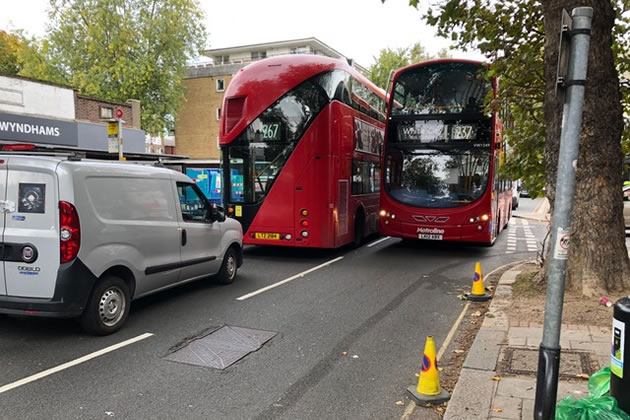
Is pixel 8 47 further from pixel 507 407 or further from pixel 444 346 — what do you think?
pixel 507 407

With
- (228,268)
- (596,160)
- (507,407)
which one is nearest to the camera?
(507,407)

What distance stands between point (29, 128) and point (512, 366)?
1782cm

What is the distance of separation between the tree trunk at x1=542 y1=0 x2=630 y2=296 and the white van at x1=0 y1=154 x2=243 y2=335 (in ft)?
18.5

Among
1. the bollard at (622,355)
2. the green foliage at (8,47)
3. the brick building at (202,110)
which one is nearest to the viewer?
the bollard at (622,355)

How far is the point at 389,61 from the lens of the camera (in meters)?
38.1

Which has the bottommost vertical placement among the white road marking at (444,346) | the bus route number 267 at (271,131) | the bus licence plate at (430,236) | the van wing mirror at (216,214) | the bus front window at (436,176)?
the white road marking at (444,346)

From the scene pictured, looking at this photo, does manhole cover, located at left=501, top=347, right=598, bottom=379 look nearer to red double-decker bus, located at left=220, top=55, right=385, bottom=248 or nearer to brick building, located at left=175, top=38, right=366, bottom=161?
red double-decker bus, located at left=220, top=55, right=385, bottom=248

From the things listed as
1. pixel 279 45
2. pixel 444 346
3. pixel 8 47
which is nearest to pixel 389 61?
pixel 279 45

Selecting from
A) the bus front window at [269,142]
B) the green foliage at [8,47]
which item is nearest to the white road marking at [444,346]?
the bus front window at [269,142]

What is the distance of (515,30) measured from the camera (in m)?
8.96

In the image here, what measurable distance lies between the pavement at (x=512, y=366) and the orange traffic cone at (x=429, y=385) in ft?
0.42

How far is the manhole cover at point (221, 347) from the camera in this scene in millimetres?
4809

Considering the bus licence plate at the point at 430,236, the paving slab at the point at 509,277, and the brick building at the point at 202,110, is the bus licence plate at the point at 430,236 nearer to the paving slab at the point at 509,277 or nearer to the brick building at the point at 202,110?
the paving slab at the point at 509,277

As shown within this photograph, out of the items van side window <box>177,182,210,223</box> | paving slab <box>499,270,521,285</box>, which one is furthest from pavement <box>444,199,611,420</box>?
van side window <box>177,182,210,223</box>
